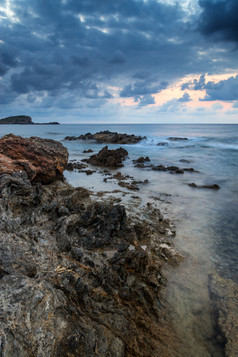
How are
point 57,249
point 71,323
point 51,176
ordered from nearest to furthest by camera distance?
point 71,323
point 57,249
point 51,176

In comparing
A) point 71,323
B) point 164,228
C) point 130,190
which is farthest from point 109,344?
point 130,190

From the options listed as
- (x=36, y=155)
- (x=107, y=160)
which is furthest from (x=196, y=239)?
(x=107, y=160)

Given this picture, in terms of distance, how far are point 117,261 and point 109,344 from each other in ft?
6.24

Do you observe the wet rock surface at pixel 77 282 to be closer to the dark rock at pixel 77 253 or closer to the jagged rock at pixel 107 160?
the dark rock at pixel 77 253

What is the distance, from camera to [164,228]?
669 cm

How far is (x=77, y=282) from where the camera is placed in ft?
10.4

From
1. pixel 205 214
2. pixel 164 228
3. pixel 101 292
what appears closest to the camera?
pixel 101 292

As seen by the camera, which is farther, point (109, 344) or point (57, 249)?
point (57, 249)

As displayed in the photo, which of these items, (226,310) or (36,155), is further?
(36,155)

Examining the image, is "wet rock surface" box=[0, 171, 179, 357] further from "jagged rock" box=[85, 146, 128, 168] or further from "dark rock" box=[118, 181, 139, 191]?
"jagged rock" box=[85, 146, 128, 168]

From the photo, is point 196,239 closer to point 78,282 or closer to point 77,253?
point 77,253

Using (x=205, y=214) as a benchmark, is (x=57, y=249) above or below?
above

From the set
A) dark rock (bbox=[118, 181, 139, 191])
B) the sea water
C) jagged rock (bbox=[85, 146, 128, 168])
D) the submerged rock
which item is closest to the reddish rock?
the sea water

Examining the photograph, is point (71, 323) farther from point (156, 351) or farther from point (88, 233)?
point (88, 233)
